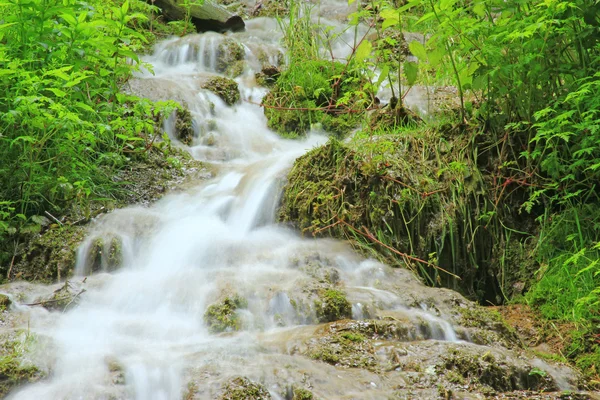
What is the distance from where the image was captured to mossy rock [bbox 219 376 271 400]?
2375mm

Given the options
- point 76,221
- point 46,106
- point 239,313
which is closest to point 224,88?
point 46,106

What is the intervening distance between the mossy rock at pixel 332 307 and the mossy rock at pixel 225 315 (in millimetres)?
446

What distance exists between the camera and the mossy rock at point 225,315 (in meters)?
3.20

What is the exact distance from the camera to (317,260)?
3.93m

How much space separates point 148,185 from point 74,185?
→ 807mm

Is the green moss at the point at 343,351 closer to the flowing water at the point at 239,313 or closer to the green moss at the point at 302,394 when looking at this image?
the flowing water at the point at 239,313

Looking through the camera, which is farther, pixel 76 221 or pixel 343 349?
pixel 76 221

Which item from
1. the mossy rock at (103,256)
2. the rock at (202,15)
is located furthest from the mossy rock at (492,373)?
the rock at (202,15)

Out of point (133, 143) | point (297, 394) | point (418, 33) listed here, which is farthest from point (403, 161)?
point (418, 33)

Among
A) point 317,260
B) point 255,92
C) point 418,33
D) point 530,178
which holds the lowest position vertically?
point 317,260

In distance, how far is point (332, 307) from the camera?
3.27m

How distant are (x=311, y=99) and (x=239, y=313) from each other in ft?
13.3

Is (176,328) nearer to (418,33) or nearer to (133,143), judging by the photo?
(133,143)

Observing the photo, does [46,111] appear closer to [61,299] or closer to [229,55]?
[61,299]
